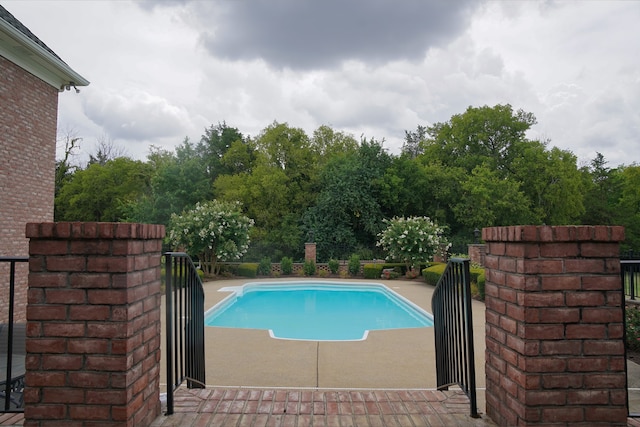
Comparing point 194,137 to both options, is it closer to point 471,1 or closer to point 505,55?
point 505,55

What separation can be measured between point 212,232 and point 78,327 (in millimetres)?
13390

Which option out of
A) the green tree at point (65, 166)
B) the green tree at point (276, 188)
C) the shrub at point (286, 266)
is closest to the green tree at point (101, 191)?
the green tree at point (65, 166)

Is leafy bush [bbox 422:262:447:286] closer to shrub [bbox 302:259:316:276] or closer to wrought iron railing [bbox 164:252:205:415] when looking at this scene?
shrub [bbox 302:259:316:276]

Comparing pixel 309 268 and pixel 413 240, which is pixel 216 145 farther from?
pixel 413 240

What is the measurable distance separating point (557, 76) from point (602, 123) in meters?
8.38

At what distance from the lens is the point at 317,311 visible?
35.7ft

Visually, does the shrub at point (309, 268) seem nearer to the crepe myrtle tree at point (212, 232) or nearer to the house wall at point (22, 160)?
the crepe myrtle tree at point (212, 232)

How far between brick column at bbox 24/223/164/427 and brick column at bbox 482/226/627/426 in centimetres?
198

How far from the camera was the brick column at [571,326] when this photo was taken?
197 centimetres

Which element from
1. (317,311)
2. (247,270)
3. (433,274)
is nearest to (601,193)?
(433,274)

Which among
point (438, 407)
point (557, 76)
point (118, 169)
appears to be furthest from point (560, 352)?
point (118, 169)

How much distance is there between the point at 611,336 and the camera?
1988 millimetres

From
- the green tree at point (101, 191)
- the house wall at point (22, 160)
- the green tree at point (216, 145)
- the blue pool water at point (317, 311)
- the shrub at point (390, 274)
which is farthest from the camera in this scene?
the green tree at point (216, 145)

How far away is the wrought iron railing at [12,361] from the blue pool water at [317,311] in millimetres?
3407
